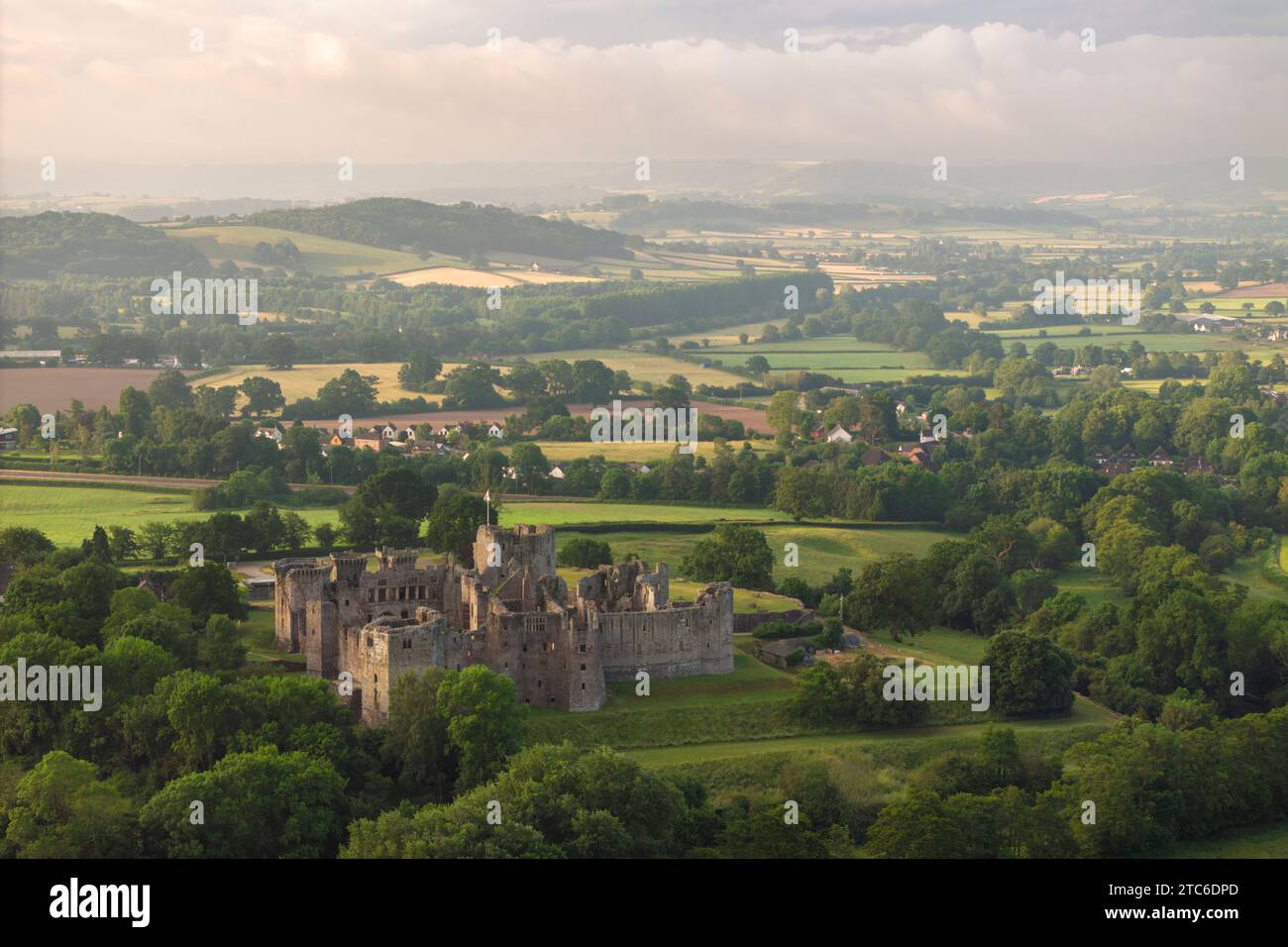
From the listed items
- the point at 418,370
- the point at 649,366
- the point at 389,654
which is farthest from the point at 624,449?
the point at 389,654

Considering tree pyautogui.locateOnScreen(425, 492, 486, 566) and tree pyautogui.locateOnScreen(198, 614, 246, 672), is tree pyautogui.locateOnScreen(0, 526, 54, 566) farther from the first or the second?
tree pyautogui.locateOnScreen(425, 492, 486, 566)

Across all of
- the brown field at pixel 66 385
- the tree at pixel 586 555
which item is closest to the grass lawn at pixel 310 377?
the brown field at pixel 66 385

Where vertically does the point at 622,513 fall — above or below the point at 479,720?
above

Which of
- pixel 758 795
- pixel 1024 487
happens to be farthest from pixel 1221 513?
pixel 758 795

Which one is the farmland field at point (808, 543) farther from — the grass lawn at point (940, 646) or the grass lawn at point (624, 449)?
the grass lawn at point (624, 449)

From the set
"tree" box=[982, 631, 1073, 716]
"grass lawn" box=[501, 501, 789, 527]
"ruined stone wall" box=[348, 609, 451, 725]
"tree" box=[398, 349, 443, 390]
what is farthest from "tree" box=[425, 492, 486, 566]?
"tree" box=[398, 349, 443, 390]

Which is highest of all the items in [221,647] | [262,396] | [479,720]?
[262,396]

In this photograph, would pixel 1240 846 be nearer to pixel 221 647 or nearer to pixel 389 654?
pixel 389 654
